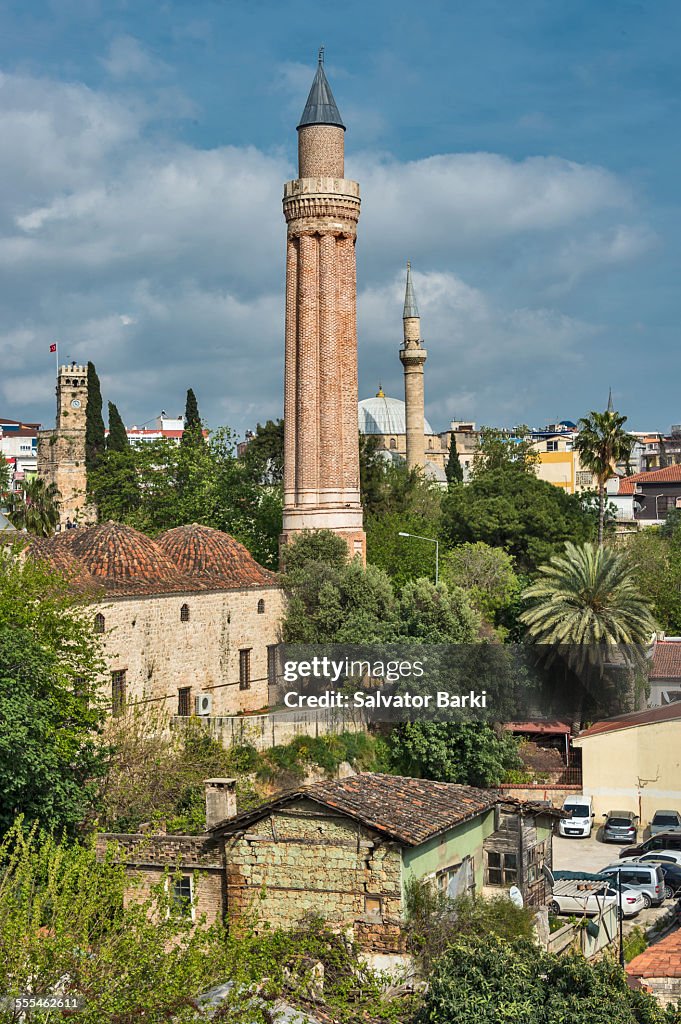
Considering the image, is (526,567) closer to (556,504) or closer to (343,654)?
(556,504)

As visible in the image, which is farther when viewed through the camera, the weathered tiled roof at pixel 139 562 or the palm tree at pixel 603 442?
the palm tree at pixel 603 442

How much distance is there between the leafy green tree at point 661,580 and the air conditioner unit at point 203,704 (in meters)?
21.9

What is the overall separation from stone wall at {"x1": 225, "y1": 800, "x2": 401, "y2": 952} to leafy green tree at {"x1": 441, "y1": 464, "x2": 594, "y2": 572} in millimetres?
31862

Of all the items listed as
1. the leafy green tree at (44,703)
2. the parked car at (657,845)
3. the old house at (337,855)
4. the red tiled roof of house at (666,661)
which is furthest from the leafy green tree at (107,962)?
the red tiled roof of house at (666,661)

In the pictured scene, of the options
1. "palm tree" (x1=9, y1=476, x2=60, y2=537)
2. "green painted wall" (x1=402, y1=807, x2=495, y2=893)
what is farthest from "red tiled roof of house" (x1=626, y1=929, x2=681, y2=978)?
"palm tree" (x1=9, y1=476, x2=60, y2=537)

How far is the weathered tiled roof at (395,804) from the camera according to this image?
18.6 m

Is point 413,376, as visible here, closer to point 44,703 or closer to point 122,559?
point 122,559

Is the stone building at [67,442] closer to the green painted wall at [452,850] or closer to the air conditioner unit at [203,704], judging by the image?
the air conditioner unit at [203,704]

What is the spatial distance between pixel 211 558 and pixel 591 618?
11.8 meters

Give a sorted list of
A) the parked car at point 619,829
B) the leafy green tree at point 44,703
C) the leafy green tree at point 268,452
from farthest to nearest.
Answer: the leafy green tree at point 268,452
the parked car at point 619,829
the leafy green tree at point 44,703

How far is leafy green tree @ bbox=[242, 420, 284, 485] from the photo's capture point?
64438 millimetres

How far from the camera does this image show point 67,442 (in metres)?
79.8

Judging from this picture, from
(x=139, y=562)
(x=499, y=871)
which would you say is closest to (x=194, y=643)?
(x=139, y=562)

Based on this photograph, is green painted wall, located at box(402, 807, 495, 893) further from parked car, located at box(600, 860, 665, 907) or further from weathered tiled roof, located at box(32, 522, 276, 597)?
weathered tiled roof, located at box(32, 522, 276, 597)
